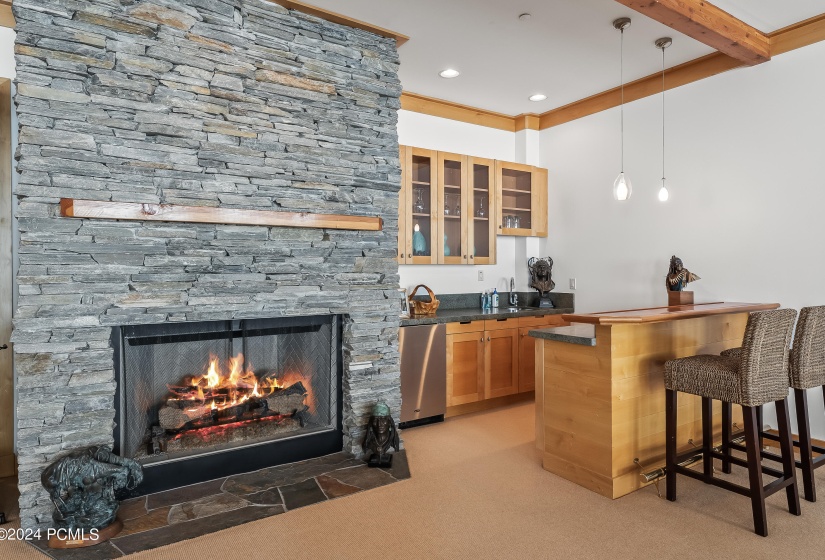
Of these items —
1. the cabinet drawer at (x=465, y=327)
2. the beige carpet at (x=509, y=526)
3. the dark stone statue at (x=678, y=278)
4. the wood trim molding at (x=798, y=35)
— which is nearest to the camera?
the beige carpet at (x=509, y=526)

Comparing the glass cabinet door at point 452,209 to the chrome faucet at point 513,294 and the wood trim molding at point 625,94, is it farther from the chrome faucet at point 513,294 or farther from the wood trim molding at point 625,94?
the chrome faucet at point 513,294

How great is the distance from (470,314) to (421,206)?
1082 millimetres

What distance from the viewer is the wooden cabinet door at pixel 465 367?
436cm

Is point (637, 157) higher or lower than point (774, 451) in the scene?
higher

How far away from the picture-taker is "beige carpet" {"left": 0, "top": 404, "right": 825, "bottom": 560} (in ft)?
7.59

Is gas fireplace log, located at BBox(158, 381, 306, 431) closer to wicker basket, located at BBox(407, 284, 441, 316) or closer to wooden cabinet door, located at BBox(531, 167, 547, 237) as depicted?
wicker basket, located at BBox(407, 284, 441, 316)

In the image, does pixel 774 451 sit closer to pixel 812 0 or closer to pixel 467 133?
pixel 812 0

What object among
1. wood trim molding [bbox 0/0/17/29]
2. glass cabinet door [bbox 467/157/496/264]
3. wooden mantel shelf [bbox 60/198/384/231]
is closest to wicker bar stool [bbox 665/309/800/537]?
wooden mantel shelf [bbox 60/198/384/231]

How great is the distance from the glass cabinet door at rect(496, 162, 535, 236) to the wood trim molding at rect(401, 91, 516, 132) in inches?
22.6

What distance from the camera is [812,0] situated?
10.5ft

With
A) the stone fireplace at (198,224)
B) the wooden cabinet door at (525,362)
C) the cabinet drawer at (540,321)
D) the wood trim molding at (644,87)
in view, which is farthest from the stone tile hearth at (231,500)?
the wood trim molding at (644,87)

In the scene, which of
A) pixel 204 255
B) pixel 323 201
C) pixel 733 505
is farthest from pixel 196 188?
pixel 733 505

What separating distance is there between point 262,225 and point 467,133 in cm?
292

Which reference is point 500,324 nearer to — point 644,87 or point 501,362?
point 501,362
